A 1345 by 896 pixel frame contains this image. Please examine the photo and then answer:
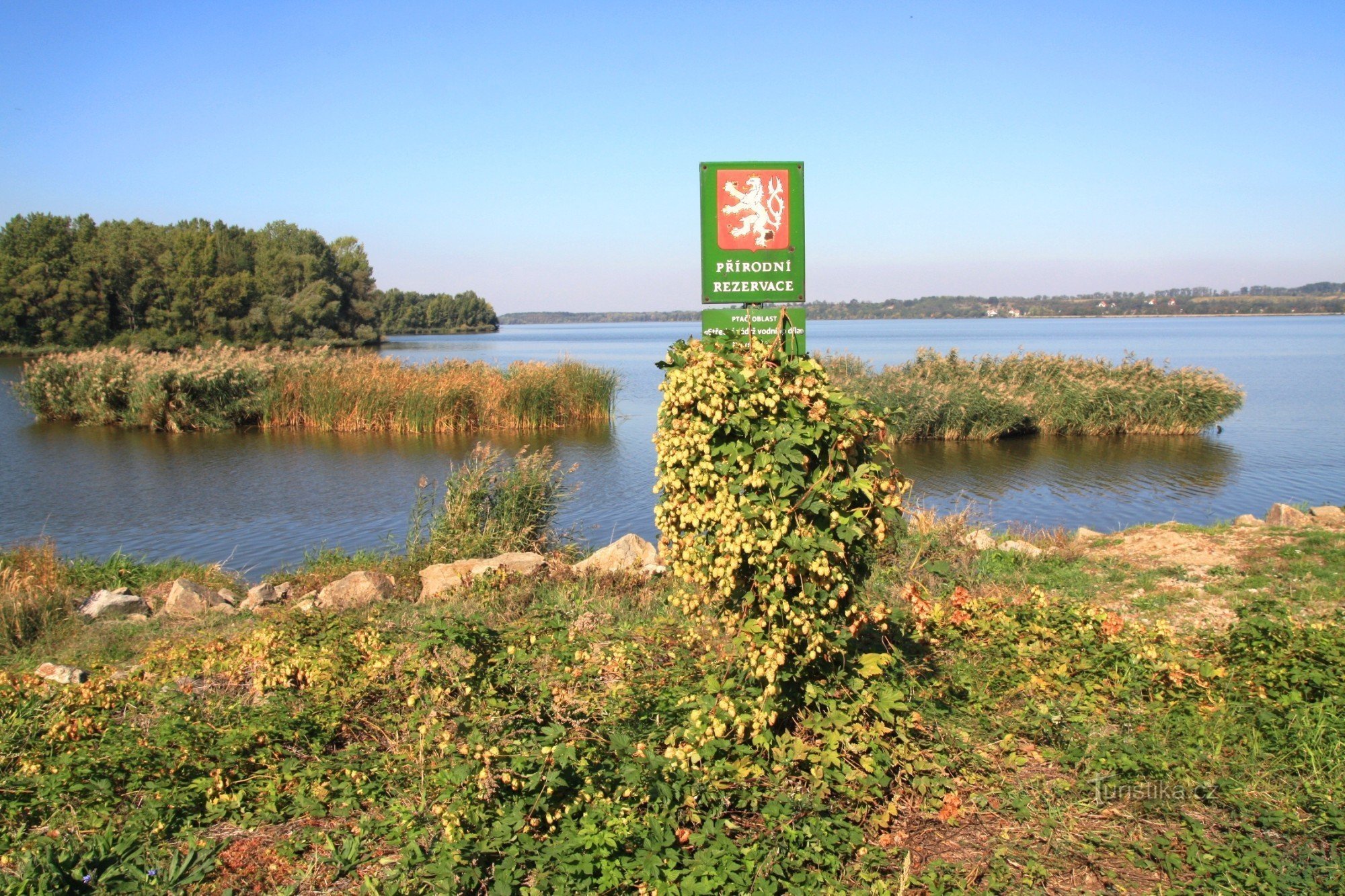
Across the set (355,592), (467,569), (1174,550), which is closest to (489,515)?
(467,569)

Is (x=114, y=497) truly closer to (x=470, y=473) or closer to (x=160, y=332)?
(x=470, y=473)

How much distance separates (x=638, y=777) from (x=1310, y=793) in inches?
111

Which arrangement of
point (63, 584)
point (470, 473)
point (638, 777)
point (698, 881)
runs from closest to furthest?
1. point (698, 881)
2. point (638, 777)
3. point (63, 584)
4. point (470, 473)

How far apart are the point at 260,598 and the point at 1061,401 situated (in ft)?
69.5

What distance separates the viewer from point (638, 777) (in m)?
3.47

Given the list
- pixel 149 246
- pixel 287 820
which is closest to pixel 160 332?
pixel 149 246

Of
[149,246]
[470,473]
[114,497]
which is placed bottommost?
[114,497]

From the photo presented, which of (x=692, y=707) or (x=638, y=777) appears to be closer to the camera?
(x=638, y=777)

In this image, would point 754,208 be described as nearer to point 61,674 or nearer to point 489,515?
point 61,674

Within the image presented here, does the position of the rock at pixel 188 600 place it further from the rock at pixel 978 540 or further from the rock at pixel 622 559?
the rock at pixel 978 540

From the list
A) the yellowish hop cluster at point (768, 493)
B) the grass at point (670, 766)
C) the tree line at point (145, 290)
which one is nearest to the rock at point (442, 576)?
the grass at point (670, 766)

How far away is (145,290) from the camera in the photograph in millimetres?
58344

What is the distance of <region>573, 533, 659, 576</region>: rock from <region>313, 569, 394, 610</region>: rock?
1739 mm

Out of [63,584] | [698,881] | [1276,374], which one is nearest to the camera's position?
[698,881]
